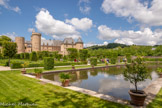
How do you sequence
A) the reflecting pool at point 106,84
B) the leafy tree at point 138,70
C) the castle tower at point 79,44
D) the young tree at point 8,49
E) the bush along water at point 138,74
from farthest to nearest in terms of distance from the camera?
the castle tower at point 79,44, the young tree at point 8,49, the reflecting pool at point 106,84, the leafy tree at point 138,70, the bush along water at point 138,74

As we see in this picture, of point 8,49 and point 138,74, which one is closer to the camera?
point 138,74

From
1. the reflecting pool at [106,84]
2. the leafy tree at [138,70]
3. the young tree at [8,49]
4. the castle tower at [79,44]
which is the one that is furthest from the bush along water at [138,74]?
the castle tower at [79,44]

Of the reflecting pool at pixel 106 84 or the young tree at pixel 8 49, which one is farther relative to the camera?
the young tree at pixel 8 49

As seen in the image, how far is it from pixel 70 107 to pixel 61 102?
2.22 feet

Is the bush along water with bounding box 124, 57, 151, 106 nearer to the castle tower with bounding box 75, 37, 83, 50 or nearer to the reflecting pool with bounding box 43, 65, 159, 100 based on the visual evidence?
the reflecting pool with bounding box 43, 65, 159, 100

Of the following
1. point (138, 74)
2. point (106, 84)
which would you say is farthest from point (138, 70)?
point (106, 84)

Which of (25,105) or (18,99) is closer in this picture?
(25,105)

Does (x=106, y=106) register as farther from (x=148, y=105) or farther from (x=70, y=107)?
(x=148, y=105)

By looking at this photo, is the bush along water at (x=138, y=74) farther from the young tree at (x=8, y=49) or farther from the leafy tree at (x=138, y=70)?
the young tree at (x=8, y=49)

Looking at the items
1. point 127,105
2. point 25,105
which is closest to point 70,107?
point 25,105

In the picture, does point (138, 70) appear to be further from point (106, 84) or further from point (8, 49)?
point (8, 49)

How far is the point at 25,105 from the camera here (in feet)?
14.3

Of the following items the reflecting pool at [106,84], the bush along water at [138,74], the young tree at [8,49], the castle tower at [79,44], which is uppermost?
the castle tower at [79,44]

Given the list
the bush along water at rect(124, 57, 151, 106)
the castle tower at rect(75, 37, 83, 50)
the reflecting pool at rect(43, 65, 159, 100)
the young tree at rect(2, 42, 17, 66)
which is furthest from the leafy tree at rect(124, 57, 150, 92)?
the castle tower at rect(75, 37, 83, 50)
